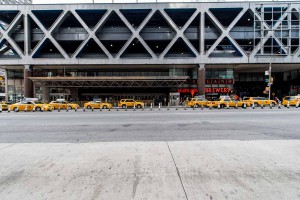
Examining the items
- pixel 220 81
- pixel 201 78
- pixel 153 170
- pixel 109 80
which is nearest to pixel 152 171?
pixel 153 170

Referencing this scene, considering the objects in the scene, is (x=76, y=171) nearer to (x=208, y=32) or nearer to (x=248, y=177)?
(x=248, y=177)

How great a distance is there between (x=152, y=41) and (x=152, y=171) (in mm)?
36802

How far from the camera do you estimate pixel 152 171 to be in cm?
398

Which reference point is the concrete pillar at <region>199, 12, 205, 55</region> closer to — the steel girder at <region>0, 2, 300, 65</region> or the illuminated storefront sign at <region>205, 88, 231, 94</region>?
the steel girder at <region>0, 2, 300, 65</region>

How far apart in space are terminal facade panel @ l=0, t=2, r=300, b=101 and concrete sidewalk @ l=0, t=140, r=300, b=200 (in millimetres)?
24477

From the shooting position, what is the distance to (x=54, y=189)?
3246mm

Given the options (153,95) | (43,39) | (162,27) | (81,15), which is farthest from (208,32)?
(43,39)

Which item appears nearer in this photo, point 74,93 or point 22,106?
point 22,106

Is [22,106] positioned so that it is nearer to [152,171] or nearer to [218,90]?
[152,171]

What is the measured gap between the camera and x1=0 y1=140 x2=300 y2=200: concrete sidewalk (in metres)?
3.09

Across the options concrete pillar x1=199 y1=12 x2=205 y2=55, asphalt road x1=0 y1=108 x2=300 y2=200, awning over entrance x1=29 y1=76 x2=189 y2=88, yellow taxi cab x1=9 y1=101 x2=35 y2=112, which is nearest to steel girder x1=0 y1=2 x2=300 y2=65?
concrete pillar x1=199 y1=12 x2=205 y2=55

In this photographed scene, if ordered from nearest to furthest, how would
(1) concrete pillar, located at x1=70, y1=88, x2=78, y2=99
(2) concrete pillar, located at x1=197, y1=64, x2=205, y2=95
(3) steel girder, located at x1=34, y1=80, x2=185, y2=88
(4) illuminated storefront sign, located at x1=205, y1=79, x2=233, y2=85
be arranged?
(3) steel girder, located at x1=34, y1=80, x2=185, y2=88
(2) concrete pillar, located at x1=197, y1=64, x2=205, y2=95
(4) illuminated storefront sign, located at x1=205, y1=79, x2=233, y2=85
(1) concrete pillar, located at x1=70, y1=88, x2=78, y2=99

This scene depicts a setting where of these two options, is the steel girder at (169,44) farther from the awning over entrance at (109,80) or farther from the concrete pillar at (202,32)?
the awning over entrance at (109,80)

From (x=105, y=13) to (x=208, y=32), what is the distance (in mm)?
22547
